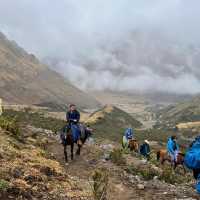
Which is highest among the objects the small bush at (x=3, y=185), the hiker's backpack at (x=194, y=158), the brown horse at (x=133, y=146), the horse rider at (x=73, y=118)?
the horse rider at (x=73, y=118)

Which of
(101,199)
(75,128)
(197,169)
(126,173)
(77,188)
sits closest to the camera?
(101,199)

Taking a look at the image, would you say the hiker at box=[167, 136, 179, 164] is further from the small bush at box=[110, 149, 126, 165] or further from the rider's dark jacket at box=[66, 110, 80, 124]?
the rider's dark jacket at box=[66, 110, 80, 124]

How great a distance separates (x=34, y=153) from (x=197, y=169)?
10.0 m

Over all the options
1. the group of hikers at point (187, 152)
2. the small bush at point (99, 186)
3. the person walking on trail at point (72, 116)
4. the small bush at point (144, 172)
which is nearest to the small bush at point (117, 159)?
the small bush at point (144, 172)

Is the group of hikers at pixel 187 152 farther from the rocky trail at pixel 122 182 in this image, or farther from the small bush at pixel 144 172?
the small bush at pixel 144 172

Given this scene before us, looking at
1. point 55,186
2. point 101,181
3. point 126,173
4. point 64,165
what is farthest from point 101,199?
point 64,165

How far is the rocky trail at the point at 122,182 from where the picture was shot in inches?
737

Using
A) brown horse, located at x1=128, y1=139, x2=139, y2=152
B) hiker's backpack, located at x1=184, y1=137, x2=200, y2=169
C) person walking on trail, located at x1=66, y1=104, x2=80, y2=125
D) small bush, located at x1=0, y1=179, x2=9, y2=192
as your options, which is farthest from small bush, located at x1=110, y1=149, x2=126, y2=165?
small bush, located at x1=0, y1=179, x2=9, y2=192

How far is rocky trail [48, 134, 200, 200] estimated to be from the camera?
18.7m

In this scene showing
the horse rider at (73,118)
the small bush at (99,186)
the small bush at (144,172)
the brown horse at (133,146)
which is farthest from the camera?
the brown horse at (133,146)

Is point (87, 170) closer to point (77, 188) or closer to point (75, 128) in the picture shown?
point (75, 128)

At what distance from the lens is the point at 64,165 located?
2522 centimetres

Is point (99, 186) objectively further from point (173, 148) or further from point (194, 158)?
point (173, 148)

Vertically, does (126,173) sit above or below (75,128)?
below
